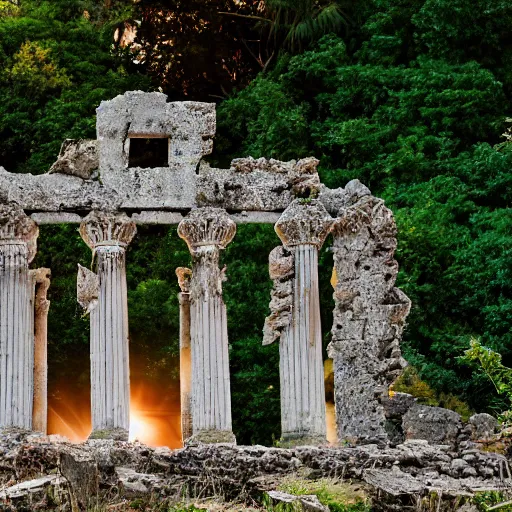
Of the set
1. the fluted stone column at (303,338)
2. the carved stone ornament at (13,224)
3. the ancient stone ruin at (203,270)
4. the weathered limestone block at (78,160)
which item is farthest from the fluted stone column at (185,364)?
the carved stone ornament at (13,224)

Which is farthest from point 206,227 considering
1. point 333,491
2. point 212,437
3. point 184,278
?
point 333,491

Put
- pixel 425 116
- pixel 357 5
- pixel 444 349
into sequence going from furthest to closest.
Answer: pixel 357 5 → pixel 425 116 → pixel 444 349

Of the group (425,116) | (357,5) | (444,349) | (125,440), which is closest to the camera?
(125,440)

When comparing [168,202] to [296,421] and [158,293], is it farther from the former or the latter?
[158,293]

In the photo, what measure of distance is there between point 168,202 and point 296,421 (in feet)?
17.2

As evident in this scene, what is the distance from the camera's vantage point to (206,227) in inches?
1465

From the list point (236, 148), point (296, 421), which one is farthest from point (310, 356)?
point (236, 148)

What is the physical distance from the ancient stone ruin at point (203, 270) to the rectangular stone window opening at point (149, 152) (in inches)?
506

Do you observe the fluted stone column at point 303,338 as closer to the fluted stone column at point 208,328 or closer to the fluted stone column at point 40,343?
the fluted stone column at point 208,328

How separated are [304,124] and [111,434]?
16.1m

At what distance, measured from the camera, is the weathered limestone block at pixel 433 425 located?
3603 centimetres

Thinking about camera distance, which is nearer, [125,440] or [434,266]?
[125,440]

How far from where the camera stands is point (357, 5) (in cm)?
5316

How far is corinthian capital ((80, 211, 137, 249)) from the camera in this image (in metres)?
37.1
